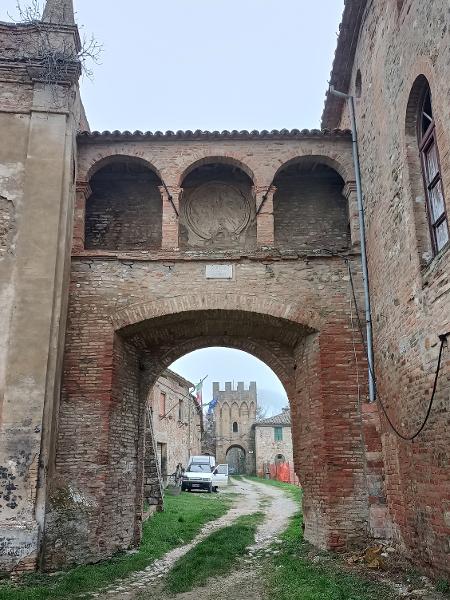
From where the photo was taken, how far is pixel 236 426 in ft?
172

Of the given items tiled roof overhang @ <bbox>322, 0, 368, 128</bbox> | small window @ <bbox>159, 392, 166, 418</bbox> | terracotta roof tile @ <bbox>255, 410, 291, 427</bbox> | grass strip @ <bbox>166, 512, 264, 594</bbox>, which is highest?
tiled roof overhang @ <bbox>322, 0, 368, 128</bbox>

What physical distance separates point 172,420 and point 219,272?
61.8 ft

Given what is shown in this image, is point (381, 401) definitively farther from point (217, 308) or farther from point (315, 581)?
point (217, 308)

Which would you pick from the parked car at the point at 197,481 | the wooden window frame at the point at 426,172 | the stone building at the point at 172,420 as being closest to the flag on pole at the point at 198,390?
the stone building at the point at 172,420

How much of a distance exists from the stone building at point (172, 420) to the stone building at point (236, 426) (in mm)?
16085

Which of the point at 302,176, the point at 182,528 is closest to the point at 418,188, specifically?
the point at 302,176

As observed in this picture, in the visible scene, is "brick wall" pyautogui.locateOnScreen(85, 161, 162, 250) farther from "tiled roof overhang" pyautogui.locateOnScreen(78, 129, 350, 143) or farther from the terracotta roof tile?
the terracotta roof tile

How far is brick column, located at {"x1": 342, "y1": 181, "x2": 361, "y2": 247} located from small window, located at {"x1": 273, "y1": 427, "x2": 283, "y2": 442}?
38550mm

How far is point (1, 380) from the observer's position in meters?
8.26

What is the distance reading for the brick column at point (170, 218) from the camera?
10.3m

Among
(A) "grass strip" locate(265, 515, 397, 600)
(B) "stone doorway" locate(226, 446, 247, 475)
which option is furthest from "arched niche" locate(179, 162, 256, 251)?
(B) "stone doorway" locate(226, 446, 247, 475)

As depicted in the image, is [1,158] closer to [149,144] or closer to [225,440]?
[149,144]

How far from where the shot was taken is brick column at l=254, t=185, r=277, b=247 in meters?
10.4

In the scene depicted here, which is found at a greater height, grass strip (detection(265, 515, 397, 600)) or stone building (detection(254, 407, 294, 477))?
stone building (detection(254, 407, 294, 477))
